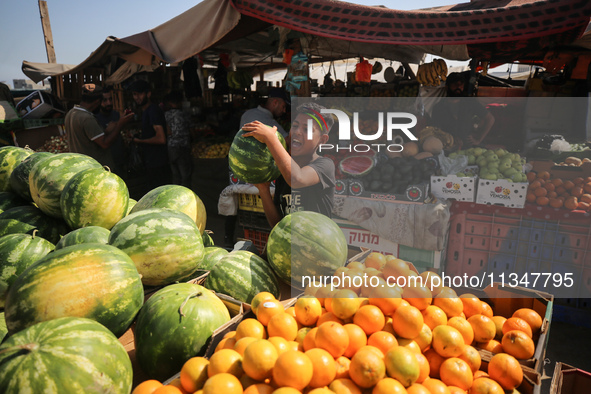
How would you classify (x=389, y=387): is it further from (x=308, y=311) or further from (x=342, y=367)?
(x=308, y=311)

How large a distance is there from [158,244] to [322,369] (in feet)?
3.11

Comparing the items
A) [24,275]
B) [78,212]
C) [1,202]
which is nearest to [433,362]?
[24,275]

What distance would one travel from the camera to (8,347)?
41.5 inches

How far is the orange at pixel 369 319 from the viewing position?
1.45 m

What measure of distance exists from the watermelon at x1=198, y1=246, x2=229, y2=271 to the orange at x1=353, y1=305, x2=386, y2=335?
0.99 m

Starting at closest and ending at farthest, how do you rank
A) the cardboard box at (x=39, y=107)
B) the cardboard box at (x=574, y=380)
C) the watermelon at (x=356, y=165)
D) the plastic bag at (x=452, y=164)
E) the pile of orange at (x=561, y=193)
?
the cardboard box at (x=574, y=380)
the pile of orange at (x=561, y=193)
the plastic bag at (x=452, y=164)
the watermelon at (x=356, y=165)
the cardboard box at (x=39, y=107)

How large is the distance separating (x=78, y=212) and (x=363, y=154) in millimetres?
3850

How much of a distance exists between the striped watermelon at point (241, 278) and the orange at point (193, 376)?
0.57 m

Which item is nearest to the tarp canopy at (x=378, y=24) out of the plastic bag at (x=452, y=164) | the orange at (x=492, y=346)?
the plastic bag at (x=452, y=164)

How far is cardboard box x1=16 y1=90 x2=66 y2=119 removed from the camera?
8367mm

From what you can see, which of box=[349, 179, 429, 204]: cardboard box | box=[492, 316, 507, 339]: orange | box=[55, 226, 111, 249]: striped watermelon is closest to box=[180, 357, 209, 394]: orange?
box=[55, 226, 111, 249]: striped watermelon

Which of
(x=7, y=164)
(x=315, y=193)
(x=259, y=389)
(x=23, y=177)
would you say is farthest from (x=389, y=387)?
(x=7, y=164)

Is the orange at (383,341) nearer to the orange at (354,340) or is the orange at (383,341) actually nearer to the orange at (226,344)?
the orange at (354,340)

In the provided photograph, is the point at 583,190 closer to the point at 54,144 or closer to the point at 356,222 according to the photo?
the point at 356,222
